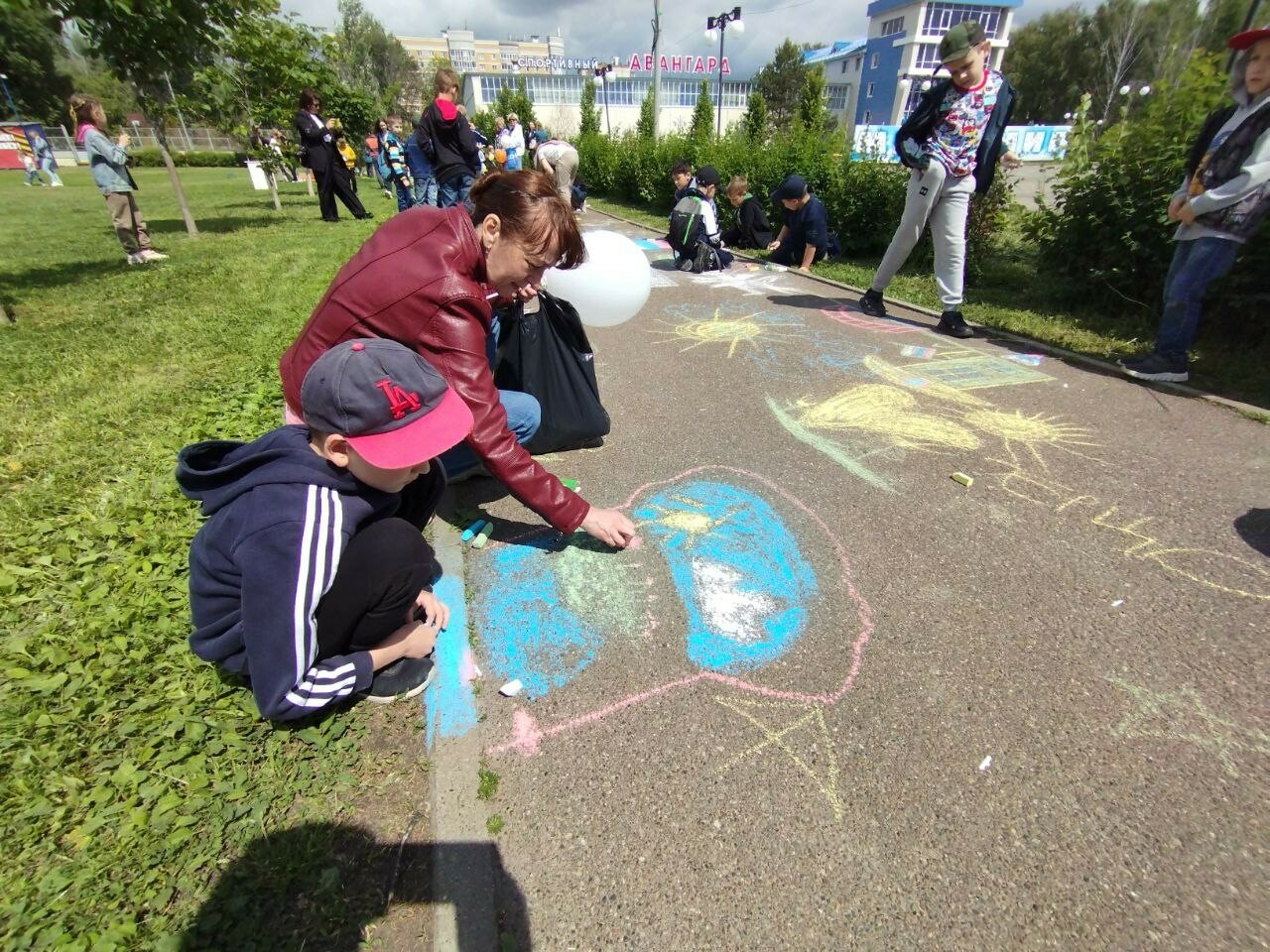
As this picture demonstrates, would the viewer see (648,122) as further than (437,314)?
Yes

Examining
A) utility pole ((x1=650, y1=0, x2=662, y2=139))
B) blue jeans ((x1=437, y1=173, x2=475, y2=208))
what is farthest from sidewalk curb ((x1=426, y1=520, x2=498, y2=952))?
utility pole ((x1=650, y1=0, x2=662, y2=139))

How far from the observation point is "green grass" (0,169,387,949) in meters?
1.51

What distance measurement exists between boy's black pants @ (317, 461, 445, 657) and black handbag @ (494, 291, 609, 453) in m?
1.44

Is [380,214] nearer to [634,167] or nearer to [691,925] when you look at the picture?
[634,167]

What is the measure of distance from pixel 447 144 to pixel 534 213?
23.4ft

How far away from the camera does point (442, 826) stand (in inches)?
65.7

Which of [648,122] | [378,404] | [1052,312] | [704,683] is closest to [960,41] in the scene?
[1052,312]

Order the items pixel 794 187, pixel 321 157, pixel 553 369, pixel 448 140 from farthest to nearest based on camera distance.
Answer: pixel 321 157 → pixel 448 140 → pixel 794 187 → pixel 553 369

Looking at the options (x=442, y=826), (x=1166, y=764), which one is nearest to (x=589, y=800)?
(x=442, y=826)

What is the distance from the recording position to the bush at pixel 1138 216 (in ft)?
15.4

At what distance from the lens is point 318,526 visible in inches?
63.0

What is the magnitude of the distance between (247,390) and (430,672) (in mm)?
2986

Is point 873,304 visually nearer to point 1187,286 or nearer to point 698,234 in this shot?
point 1187,286

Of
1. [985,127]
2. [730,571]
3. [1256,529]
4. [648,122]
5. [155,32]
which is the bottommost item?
[730,571]
